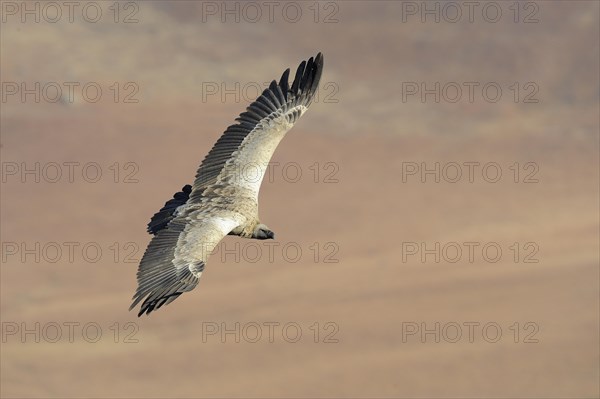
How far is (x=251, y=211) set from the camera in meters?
30.6

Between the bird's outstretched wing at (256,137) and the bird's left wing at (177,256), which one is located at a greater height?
the bird's outstretched wing at (256,137)

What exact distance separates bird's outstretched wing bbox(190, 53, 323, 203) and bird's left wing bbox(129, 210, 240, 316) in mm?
994

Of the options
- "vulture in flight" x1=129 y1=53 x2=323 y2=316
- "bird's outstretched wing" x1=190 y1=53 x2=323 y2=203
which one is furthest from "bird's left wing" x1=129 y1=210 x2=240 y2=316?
"bird's outstretched wing" x1=190 y1=53 x2=323 y2=203

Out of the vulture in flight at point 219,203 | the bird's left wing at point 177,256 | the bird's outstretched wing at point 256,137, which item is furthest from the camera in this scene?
the bird's outstretched wing at point 256,137

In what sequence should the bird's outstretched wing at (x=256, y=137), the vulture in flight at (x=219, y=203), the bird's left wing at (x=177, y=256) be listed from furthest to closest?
1. the bird's outstretched wing at (x=256, y=137)
2. the vulture in flight at (x=219, y=203)
3. the bird's left wing at (x=177, y=256)

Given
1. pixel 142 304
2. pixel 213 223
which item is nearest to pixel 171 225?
pixel 213 223

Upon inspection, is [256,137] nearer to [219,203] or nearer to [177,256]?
[219,203]

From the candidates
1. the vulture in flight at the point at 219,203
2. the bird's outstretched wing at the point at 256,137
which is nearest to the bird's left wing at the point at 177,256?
the vulture in flight at the point at 219,203

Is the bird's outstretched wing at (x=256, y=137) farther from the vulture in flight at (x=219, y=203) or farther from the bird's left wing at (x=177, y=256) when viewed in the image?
the bird's left wing at (x=177, y=256)

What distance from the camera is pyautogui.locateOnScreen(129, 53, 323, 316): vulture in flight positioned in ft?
92.1

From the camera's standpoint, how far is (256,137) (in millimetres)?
31984

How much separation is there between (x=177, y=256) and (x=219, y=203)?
2264 millimetres

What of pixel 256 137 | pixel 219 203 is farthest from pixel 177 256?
pixel 256 137

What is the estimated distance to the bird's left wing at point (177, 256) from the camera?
27703 mm
